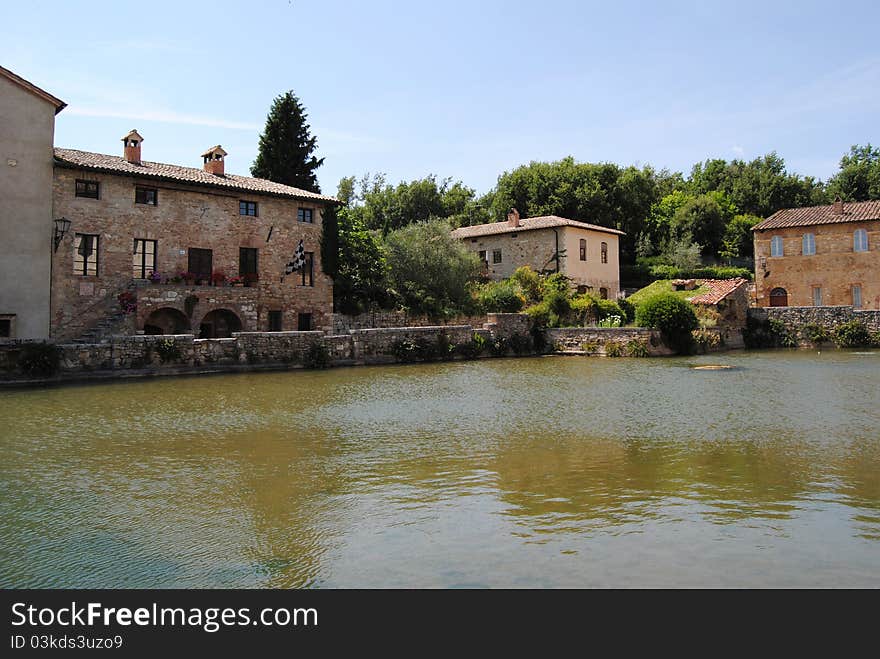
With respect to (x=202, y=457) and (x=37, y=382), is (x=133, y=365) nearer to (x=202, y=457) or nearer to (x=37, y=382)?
(x=37, y=382)

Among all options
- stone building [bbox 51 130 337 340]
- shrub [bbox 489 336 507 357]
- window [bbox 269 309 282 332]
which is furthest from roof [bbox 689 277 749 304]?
window [bbox 269 309 282 332]

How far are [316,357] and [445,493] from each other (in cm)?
1732

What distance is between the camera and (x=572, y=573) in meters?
4.18

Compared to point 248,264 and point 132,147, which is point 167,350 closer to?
point 248,264

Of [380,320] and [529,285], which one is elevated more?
[529,285]

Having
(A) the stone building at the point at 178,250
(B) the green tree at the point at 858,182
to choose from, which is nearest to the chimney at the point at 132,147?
(A) the stone building at the point at 178,250

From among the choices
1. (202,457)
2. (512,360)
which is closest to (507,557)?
(202,457)

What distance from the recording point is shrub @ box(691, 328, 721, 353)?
92.1ft

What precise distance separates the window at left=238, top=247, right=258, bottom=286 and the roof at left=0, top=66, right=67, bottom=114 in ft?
27.2

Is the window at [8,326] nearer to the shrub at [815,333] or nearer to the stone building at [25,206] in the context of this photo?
the stone building at [25,206]

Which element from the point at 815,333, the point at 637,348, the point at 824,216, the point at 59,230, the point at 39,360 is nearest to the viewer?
the point at 39,360

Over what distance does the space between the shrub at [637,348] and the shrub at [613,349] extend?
33cm

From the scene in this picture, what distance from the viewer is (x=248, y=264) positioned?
2817 cm

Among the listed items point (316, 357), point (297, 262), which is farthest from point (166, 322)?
point (316, 357)
